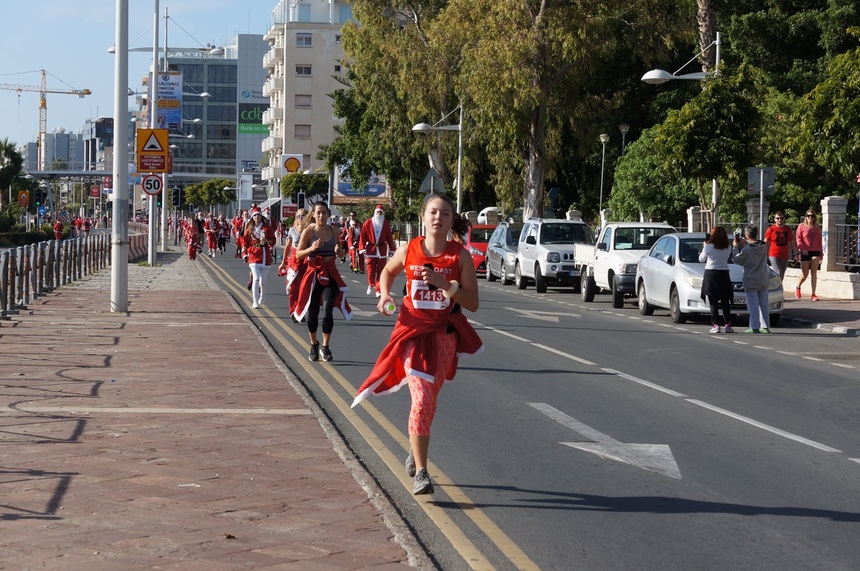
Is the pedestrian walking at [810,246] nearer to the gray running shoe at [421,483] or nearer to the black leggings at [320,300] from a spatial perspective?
the black leggings at [320,300]

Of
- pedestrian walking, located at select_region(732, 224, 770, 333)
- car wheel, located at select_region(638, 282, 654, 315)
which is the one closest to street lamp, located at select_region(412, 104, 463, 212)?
car wheel, located at select_region(638, 282, 654, 315)

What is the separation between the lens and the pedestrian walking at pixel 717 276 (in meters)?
20.0

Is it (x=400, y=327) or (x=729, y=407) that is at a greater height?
(x=400, y=327)

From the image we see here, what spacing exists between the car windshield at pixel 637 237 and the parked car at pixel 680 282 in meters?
3.08

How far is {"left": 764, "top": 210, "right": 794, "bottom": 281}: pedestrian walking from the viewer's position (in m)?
27.3

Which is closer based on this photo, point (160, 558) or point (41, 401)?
point (160, 558)

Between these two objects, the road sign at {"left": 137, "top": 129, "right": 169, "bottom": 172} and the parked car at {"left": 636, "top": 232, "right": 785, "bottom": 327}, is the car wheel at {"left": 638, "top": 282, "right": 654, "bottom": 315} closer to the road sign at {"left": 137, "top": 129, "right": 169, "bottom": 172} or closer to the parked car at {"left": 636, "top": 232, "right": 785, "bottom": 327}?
the parked car at {"left": 636, "top": 232, "right": 785, "bottom": 327}

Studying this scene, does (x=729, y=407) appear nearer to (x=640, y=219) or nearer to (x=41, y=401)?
(x=41, y=401)

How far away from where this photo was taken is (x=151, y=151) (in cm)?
2612

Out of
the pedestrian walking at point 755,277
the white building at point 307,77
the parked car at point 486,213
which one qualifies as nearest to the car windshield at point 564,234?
the pedestrian walking at point 755,277

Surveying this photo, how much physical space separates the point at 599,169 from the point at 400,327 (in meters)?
49.6

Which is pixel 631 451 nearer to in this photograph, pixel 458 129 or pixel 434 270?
pixel 434 270

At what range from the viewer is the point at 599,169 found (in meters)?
56.2

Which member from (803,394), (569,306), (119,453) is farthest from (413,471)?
(569,306)
